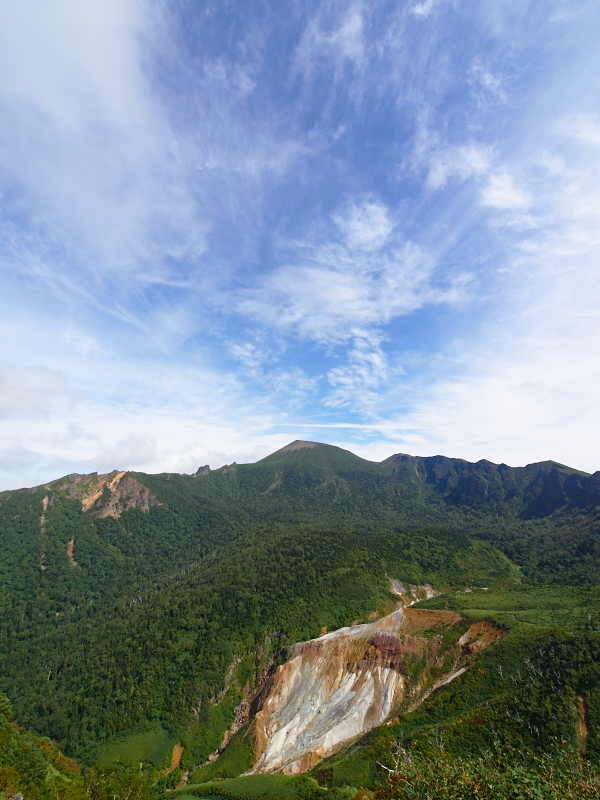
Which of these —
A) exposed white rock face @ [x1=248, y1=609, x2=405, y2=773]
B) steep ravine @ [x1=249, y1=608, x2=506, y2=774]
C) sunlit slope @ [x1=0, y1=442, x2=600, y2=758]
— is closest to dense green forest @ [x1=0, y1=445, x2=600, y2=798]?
sunlit slope @ [x1=0, y1=442, x2=600, y2=758]

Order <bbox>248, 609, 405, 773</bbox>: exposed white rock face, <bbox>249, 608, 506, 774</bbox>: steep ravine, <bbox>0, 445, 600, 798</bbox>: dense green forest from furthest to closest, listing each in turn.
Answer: <bbox>249, 608, 506, 774</bbox>: steep ravine
<bbox>248, 609, 405, 773</bbox>: exposed white rock face
<bbox>0, 445, 600, 798</bbox>: dense green forest

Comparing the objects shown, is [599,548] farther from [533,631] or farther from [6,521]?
[6,521]

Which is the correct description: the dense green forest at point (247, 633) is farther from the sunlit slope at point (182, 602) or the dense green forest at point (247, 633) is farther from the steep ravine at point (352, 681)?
the steep ravine at point (352, 681)

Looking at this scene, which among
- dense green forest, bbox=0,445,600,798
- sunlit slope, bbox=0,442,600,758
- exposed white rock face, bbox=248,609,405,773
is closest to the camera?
dense green forest, bbox=0,445,600,798

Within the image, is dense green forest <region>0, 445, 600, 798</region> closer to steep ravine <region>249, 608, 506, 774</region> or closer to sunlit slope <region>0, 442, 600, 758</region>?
sunlit slope <region>0, 442, 600, 758</region>

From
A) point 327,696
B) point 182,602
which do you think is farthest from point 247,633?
point 327,696

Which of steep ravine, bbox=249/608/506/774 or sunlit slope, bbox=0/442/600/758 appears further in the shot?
sunlit slope, bbox=0/442/600/758

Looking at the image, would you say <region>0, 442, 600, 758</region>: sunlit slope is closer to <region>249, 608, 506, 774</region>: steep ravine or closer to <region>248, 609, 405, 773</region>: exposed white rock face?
<region>248, 609, 405, 773</region>: exposed white rock face

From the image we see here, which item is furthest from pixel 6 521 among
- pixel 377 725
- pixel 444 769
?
pixel 444 769

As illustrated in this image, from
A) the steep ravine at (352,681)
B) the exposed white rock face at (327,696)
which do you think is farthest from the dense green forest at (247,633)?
the exposed white rock face at (327,696)
